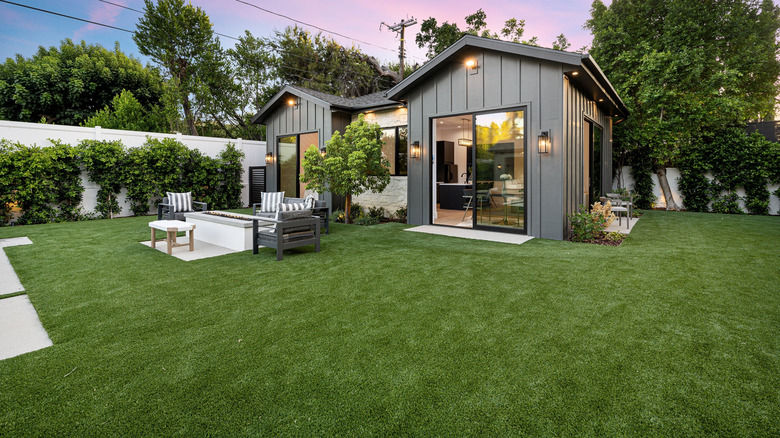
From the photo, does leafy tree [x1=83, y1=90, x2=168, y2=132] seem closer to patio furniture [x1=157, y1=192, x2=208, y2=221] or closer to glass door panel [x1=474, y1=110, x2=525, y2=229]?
patio furniture [x1=157, y1=192, x2=208, y2=221]

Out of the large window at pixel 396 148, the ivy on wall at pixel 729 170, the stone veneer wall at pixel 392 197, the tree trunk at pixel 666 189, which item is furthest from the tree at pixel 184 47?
the ivy on wall at pixel 729 170

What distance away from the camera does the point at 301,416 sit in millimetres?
1798

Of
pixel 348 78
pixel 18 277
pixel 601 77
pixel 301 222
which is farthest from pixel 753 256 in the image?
pixel 348 78

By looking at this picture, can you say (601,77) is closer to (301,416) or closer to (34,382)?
(301,416)

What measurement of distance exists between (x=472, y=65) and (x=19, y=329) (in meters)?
7.64

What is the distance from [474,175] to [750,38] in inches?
451

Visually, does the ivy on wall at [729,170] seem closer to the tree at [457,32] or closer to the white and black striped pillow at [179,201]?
the tree at [457,32]

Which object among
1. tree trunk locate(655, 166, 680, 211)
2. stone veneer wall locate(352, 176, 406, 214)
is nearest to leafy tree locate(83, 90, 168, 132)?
stone veneer wall locate(352, 176, 406, 214)

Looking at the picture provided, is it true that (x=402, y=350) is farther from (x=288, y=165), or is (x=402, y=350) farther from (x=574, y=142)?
(x=288, y=165)

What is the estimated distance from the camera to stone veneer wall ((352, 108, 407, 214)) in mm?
9836

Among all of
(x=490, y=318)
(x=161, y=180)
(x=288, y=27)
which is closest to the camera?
(x=490, y=318)

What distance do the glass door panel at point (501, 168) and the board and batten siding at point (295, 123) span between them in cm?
479

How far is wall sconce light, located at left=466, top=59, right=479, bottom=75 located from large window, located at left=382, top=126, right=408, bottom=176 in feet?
8.49

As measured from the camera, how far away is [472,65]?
7.48m
